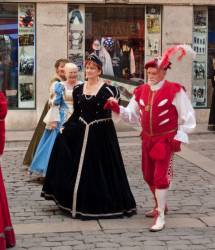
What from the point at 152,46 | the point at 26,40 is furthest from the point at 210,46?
the point at 26,40

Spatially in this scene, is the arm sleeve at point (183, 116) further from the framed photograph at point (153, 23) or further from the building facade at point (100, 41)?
the framed photograph at point (153, 23)

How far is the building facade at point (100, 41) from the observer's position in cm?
1536

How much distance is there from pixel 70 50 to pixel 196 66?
127 inches

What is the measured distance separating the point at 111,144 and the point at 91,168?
1.12ft

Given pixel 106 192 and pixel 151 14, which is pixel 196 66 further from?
pixel 106 192

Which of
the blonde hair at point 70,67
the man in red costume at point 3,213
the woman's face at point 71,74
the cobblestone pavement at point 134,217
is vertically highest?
the blonde hair at point 70,67

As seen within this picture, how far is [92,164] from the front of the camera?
689cm

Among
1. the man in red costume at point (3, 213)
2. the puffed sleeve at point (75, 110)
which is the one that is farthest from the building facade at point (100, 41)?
the man in red costume at point (3, 213)

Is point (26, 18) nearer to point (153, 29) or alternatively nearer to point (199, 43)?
point (153, 29)

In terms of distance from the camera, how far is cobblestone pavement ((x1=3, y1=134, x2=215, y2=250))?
5957mm

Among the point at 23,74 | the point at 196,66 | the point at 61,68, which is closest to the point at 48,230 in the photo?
the point at 61,68

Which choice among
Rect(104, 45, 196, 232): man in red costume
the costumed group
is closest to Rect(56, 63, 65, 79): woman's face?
the costumed group

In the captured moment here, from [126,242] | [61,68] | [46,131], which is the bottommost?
[126,242]

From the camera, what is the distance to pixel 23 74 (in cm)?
1549
